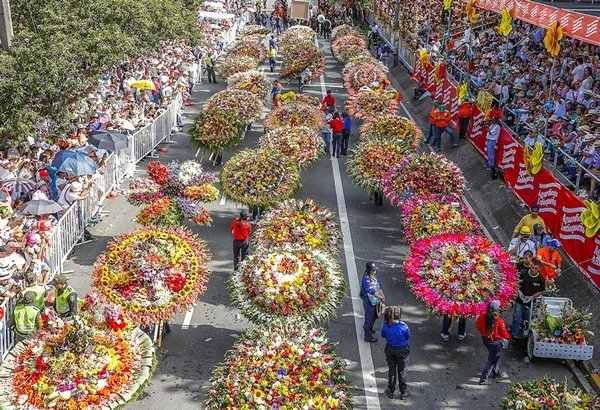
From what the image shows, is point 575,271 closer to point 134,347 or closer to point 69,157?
point 134,347

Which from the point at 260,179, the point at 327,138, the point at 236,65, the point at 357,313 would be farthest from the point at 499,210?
the point at 236,65

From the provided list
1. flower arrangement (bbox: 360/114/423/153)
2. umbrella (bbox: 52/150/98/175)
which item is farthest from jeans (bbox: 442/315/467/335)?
umbrella (bbox: 52/150/98/175)

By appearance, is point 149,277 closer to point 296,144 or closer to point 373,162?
point 373,162

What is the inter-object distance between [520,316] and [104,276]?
271 inches

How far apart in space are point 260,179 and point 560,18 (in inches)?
342

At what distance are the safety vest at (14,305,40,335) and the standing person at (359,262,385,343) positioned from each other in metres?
5.25

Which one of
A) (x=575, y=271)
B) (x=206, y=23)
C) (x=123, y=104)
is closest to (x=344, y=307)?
(x=575, y=271)

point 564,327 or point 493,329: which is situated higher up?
point 493,329

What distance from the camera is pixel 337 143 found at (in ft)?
76.3

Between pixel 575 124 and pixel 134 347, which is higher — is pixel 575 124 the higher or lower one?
the higher one

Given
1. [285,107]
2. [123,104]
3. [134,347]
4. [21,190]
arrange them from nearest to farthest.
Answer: [134,347], [21,190], [285,107], [123,104]

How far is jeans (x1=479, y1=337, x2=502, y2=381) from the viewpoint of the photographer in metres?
10.8

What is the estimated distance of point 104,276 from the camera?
11.1 metres

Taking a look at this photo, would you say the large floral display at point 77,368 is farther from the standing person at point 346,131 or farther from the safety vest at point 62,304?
the standing person at point 346,131
